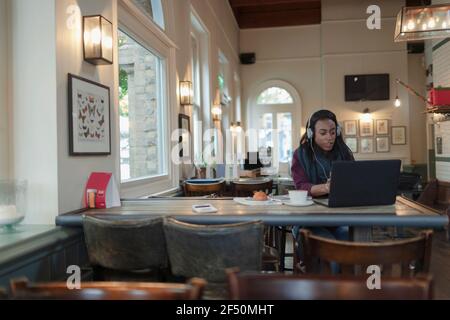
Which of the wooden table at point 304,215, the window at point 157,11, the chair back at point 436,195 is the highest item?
the window at point 157,11

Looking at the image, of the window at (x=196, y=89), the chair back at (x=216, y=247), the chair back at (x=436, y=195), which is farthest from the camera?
the window at (x=196, y=89)

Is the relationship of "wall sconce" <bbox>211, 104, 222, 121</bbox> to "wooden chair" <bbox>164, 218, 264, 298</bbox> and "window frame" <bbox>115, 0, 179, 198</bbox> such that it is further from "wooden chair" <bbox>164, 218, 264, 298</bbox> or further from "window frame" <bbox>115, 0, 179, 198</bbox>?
"wooden chair" <bbox>164, 218, 264, 298</bbox>

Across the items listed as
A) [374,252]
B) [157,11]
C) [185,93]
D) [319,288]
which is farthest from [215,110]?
[319,288]

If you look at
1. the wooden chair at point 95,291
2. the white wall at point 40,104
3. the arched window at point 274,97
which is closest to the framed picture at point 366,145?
the arched window at point 274,97

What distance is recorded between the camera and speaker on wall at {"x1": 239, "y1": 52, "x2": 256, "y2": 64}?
9930 mm

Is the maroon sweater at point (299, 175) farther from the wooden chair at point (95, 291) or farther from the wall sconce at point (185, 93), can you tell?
the wall sconce at point (185, 93)

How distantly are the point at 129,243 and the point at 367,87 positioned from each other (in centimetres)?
873

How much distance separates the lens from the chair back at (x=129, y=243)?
159cm

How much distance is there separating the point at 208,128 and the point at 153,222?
4.49m

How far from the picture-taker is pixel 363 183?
189 cm

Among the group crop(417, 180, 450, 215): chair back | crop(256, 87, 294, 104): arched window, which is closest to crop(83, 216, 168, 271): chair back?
crop(417, 180, 450, 215): chair back

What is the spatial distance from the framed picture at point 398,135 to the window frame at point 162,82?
22.3 feet

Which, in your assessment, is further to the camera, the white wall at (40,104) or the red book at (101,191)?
the red book at (101,191)

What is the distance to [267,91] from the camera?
396 inches
